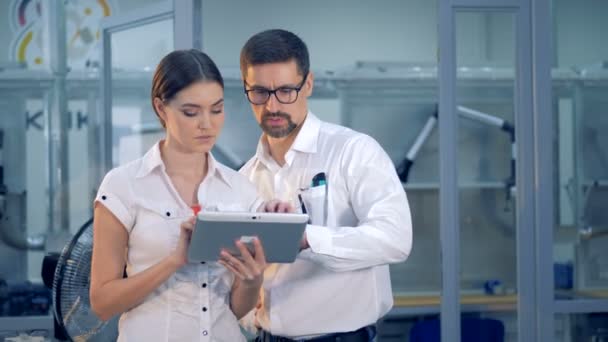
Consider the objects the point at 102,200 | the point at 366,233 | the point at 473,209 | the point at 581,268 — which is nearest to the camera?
the point at 102,200

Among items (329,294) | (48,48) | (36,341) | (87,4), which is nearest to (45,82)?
(48,48)

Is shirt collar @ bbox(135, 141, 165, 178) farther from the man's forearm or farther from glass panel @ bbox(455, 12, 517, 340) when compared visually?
glass panel @ bbox(455, 12, 517, 340)

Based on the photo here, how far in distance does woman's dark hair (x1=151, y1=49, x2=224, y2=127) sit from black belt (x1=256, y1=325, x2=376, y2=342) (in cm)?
76

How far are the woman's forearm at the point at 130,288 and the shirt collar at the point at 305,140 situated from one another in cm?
63

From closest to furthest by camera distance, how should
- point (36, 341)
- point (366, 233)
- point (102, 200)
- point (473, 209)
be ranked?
point (102, 200) → point (366, 233) → point (36, 341) → point (473, 209)

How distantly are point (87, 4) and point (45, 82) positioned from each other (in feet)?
1.81

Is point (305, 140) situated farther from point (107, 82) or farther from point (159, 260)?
point (107, 82)

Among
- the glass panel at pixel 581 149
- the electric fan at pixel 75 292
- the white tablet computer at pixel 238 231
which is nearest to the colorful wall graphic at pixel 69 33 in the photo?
the electric fan at pixel 75 292

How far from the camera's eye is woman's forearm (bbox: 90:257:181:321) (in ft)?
5.64

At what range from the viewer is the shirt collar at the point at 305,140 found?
87.8 inches

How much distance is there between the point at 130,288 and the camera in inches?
68.3

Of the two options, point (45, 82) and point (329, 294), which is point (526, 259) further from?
point (45, 82)

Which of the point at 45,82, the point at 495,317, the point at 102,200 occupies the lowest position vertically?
the point at 495,317

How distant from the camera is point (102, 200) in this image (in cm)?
176
